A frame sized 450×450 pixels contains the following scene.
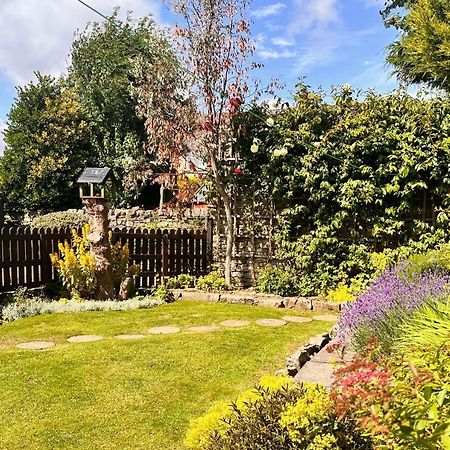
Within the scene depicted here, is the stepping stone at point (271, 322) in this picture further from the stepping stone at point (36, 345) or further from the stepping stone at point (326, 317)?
the stepping stone at point (36, 345)

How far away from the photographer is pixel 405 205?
772 centimetres

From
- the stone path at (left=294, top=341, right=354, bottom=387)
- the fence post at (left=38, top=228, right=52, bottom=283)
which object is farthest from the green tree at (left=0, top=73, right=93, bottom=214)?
the stone path at (left=294, top=341, right=354, bottom=387)

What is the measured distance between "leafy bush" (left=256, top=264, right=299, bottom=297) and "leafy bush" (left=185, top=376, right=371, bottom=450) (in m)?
6.11

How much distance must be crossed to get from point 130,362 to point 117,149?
17616mm

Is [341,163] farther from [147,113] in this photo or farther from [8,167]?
[8,167]

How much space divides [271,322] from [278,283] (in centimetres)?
188

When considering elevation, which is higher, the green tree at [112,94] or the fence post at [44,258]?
the green tree at [112,94]

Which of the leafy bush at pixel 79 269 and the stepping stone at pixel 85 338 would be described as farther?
the leafy bush at pixel 79 269

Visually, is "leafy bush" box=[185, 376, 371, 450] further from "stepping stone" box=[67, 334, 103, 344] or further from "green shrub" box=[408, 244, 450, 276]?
"stepping stone" box=[67, 334, 103, 344]

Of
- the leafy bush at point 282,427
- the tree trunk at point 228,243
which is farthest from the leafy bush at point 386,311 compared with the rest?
the tree trunk at point 228,243

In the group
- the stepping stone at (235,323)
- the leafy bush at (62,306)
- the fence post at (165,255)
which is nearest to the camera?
the stepping stone at (235,323)

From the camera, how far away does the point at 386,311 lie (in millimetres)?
3291

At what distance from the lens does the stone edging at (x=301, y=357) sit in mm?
3681

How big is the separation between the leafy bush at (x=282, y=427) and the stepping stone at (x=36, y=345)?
11.8ft
